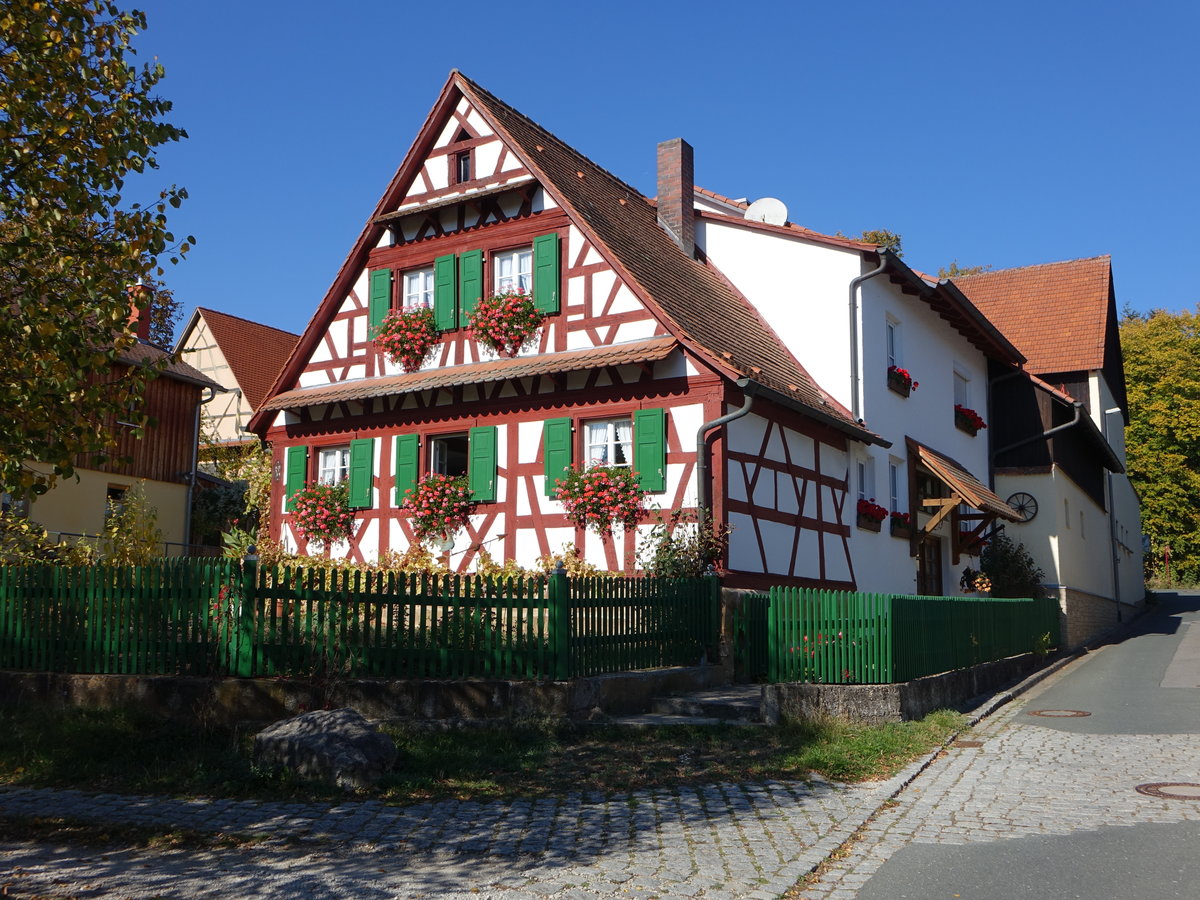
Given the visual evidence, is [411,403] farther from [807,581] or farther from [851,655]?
[851,655]

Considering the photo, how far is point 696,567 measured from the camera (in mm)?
15336

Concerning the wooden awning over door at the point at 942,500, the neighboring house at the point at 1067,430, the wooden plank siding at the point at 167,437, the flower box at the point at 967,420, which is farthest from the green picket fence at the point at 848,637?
the wooden plank siding at the point at 167,437

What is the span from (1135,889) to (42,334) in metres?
7.23

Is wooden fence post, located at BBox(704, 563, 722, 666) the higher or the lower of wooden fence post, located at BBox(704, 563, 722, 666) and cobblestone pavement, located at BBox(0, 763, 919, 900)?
the higher

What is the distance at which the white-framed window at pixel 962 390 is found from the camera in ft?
83.8

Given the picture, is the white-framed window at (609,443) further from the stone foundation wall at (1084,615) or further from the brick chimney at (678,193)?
the stone foundation wall at (1084,615)

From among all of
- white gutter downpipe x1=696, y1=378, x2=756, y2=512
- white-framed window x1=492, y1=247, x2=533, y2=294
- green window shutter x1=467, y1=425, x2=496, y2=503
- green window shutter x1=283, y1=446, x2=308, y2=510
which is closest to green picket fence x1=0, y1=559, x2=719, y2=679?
white gutter downpipe x1=696, y1=378, x2=756, y2=512

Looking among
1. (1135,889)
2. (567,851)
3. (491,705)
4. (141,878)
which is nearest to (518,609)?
(491,705)

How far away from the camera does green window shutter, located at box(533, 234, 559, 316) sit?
1795cm

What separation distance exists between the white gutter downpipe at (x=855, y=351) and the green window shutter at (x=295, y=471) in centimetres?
928

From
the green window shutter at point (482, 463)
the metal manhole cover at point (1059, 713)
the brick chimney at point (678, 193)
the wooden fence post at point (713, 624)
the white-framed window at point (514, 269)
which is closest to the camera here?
the metal manhole cover at point (1059, 713)

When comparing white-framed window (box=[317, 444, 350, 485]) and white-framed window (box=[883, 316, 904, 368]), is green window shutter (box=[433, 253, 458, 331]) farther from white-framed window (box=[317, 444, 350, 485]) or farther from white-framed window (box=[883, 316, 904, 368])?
white-framed window (box=[883, 316, 904, 368])

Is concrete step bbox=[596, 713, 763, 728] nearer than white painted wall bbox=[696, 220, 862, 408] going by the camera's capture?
Yes

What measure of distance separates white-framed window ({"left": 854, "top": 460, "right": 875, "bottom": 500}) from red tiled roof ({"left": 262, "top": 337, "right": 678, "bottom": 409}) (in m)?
5.09
